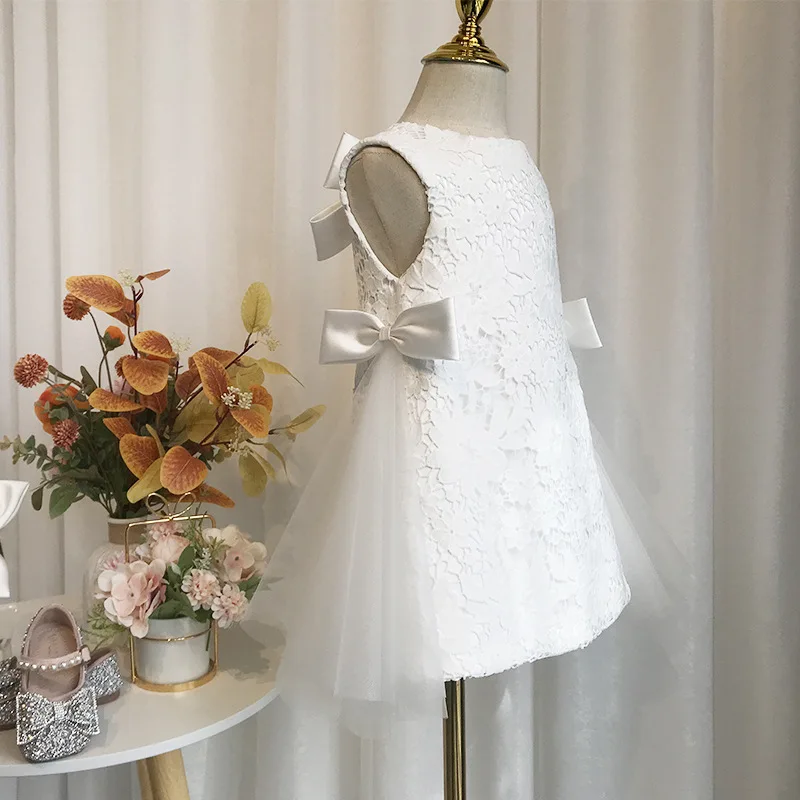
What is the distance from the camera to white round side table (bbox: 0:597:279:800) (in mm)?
834

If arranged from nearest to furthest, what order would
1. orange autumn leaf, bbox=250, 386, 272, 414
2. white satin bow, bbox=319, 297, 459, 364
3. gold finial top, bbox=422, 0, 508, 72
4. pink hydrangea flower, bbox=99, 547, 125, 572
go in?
white satin bow, bbox=319, 297, 459, 364, gold finial top, bbox=422, 0, 508, 72, pink hydrangea flower, bbox=99, 547, 125, 572, orange autumn leaf, bbox=250, 386, 272, 414

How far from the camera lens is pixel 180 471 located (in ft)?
3.27

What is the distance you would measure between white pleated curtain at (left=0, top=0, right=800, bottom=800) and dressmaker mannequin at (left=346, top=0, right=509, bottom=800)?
30 cm

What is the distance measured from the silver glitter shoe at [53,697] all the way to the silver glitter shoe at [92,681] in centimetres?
2

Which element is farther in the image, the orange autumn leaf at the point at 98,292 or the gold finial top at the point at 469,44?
the orange autumn leaf at the point at 98,292

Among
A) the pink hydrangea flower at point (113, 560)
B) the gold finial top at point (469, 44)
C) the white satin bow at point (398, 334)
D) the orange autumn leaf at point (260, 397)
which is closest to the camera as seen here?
the white satin bow at point (398, 334)

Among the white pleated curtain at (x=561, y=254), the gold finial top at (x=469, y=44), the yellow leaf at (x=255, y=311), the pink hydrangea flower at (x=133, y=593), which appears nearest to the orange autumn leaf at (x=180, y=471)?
the pink hydrangea flower at (x=133, y=593)

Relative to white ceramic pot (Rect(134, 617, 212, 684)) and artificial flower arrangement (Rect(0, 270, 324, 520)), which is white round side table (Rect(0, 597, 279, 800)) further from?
artificial flower arrangement (Rect(0, 270, 324, 520))

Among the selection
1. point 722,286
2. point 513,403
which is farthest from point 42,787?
point 722,286

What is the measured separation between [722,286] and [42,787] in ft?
4.59

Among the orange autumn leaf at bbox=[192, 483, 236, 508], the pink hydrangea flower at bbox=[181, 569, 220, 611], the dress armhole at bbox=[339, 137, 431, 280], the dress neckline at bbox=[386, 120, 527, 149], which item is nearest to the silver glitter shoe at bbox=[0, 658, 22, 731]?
the pink hydrangea flower at bbox=[181, 569, 220, 611]

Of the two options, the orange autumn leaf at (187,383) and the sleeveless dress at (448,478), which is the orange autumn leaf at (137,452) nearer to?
the orange autumn leaf at (187,383)

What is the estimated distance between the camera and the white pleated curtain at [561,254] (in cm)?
113

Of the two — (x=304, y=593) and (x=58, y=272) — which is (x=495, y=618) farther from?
(x=58, y=272)
